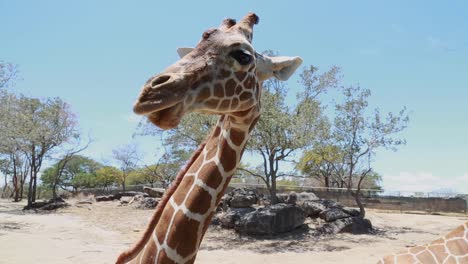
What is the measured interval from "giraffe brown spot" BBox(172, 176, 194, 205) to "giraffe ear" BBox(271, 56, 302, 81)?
3.39ft

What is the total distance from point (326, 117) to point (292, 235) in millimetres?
7790

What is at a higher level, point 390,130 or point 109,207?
point 390,130

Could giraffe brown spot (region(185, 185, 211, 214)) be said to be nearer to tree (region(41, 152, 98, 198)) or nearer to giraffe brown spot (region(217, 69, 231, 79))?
giraffe brown spot (region(217, 69, 231, 79))

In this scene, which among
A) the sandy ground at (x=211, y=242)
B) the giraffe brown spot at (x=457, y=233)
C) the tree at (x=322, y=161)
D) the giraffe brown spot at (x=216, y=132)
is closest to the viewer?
the giraffe brown spot at (x=216, y=132)

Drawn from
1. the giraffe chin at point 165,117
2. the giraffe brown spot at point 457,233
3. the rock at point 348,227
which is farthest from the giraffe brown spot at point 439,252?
the rock at point 348,227

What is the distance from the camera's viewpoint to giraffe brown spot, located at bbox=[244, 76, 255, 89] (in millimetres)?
2546

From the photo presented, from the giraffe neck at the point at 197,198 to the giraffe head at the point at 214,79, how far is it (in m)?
0.21

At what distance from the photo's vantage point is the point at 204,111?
7.82 feet

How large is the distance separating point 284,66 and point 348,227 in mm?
16413

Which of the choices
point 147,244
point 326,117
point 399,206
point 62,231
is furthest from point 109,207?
point 147,244

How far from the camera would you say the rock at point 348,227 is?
17.4m

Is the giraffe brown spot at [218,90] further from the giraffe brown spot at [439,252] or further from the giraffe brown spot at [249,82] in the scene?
the giraffe brown spot at [439,252]

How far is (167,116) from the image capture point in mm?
2043

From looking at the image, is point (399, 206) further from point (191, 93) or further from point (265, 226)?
point (191, 93)
